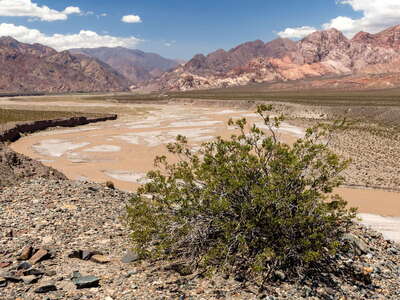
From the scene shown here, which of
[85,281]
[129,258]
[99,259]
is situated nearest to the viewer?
[85,281]

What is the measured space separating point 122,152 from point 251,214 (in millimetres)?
33439

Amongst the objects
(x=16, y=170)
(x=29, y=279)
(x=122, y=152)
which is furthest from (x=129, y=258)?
(x=122, y=152)

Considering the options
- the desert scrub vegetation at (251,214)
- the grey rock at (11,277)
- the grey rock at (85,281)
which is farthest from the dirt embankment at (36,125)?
the desert scrub vegetation at (251,214)

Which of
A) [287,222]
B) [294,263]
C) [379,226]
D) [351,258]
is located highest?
[287,222]

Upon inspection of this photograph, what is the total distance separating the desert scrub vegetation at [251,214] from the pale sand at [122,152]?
21.4ft

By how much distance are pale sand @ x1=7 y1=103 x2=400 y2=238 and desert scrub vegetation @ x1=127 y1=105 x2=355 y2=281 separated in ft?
21.4

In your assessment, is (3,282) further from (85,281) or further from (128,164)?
(128,164)

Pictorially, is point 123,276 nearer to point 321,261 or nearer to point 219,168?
point 219,168

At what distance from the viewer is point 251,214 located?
913 centimetres

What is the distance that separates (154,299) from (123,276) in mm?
1323

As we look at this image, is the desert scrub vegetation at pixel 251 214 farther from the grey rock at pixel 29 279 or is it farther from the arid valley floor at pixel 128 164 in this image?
the grey rock at pixel 29 279

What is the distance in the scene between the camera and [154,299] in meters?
8.08

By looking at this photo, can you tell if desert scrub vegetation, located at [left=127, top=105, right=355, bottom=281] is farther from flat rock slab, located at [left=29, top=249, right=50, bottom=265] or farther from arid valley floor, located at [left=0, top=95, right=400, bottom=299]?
flat rock slab, located at [left=29, top=249, right=50, bottom=265]

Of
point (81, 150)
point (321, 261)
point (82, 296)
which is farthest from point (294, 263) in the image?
point (81, 150)
